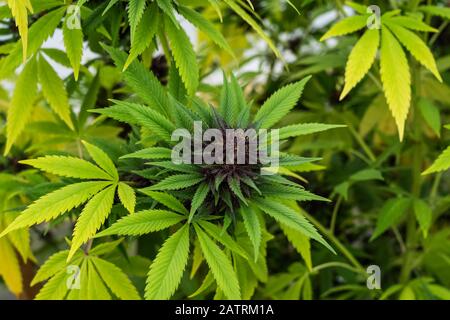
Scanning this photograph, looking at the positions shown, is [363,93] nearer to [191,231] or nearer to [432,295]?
[432,295]

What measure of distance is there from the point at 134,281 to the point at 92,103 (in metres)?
0.31

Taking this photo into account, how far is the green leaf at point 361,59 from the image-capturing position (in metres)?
0.77

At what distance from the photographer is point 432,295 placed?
39.6 inches

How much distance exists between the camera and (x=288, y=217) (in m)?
0.68

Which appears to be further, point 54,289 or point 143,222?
point 54,289

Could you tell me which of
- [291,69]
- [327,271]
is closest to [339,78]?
[291,69]

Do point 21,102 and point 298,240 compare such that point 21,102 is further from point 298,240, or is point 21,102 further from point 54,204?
point 298,240

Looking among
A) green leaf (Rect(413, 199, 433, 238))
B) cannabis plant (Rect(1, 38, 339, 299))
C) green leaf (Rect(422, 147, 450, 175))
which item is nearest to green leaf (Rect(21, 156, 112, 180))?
cannabis plant (Rect(1, 38, 339, 299))

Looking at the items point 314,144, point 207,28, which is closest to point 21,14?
point 207,28

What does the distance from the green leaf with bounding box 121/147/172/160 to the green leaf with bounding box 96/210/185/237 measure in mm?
53

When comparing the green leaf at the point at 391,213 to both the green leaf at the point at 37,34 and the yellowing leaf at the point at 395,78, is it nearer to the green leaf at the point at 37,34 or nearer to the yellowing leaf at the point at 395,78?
the yellowing leaf at the point at 395,78

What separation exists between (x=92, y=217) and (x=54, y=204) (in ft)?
0.14

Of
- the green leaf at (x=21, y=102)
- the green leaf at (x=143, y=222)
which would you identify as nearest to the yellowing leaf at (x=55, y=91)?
the green leaf at (x=21, y=102)

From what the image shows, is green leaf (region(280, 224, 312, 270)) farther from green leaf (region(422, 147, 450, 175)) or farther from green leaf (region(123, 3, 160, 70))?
green leaf (region(123, 3, 160, 70))
